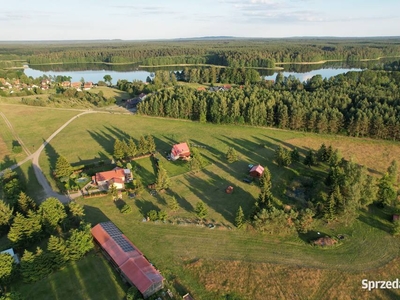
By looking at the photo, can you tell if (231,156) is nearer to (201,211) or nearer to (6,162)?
(201,211)

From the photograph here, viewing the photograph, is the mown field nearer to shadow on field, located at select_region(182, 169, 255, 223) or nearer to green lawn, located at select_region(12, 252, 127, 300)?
shadow on field, located at select_region(182, 169, 255, 223)

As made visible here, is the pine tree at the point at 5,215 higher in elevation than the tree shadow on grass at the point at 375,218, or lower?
higher

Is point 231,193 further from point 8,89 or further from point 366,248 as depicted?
point 8,89

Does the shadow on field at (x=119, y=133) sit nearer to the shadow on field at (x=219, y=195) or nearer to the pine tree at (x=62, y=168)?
the pine tree at (x=62, y=168)

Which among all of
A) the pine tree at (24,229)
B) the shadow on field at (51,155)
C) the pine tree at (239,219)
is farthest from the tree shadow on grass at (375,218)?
the shadow on field at (51,155)

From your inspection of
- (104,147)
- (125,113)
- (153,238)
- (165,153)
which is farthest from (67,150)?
(153,238)

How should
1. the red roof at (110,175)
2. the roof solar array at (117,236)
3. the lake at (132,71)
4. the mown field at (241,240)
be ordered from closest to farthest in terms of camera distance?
1. the mown field at (241,240)
2. the roof solar array at (117,236)
3. the red roof at (110,175)
4. the lake at (132,71)

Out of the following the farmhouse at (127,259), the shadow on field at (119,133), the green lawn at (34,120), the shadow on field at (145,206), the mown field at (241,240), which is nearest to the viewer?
the farmhouse at (127,259)
